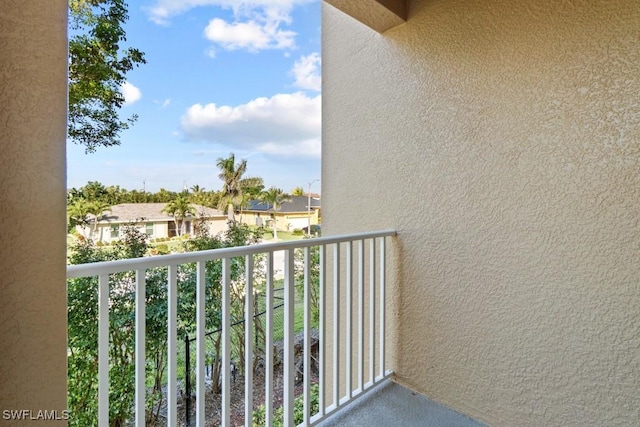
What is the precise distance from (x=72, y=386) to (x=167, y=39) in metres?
3.47

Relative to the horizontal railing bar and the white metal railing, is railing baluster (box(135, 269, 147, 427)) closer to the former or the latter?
the white metal railing

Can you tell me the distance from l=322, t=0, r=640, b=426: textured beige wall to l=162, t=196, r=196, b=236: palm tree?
5.98ft

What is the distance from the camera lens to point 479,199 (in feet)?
5.52

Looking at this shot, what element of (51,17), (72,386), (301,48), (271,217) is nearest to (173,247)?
(271,217)

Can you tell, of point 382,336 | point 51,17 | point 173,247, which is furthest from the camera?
point 173,247

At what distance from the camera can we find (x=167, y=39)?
144 inches

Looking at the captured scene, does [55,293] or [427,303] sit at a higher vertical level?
[55,293]

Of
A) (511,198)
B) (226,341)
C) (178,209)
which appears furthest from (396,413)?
(178,209)

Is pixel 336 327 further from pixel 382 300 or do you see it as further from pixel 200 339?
pixel 200 339

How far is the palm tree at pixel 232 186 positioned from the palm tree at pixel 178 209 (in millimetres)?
397

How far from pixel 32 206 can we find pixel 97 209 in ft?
7.92

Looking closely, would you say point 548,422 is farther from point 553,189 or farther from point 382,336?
point 553,189

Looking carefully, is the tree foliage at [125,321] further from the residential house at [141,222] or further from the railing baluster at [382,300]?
the railing baluster at [382,300]

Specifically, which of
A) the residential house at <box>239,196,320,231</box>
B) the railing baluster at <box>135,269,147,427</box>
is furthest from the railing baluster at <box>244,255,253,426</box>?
the residential house at <box>239,196,320,231</box>
